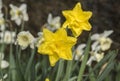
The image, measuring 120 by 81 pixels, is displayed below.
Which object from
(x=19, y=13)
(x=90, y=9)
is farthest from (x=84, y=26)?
(x=90, y=9)

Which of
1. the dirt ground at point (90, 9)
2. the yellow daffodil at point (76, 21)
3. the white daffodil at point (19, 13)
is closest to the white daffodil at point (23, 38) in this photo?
the yellow daffodil at point (76, 21)

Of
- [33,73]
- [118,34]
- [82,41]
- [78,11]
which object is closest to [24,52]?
[82,41]

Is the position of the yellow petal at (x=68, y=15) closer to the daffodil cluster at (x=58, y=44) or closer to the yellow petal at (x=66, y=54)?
the daffodil cluster at (x=58, y=44)

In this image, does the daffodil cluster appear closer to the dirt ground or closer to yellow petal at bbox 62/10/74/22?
yellow petal at bbox 62/10/74/22

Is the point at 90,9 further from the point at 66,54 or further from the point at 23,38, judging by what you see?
the point at 66,54

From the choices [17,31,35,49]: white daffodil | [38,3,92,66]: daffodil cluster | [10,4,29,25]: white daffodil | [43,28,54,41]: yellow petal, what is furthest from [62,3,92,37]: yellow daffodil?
[10,4,29,25]: white daffodil

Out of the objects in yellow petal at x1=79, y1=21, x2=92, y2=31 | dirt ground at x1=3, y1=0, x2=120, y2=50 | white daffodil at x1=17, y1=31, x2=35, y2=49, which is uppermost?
yellow petal at x1=79, y1=21, x2=92, y2=31

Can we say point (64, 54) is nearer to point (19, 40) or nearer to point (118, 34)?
point (19, 40)

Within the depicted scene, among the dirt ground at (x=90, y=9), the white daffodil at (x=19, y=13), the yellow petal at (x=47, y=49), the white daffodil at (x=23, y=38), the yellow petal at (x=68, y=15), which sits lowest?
the dirt ground at (x=90, y=9)
